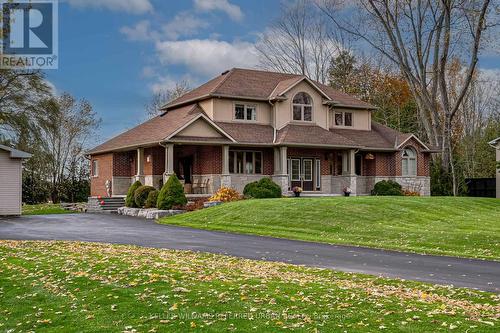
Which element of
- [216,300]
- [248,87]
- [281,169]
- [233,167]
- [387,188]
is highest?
[248,87]

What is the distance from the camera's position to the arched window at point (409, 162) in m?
40.2

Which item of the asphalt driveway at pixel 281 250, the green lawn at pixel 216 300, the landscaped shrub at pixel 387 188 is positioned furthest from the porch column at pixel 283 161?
the green lawn at pixel 216 300

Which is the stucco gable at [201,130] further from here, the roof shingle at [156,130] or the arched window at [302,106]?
the arched window at [302,106]

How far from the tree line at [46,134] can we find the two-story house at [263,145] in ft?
17.4

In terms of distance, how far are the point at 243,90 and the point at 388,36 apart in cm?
1005

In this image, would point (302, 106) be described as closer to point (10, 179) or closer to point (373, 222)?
point (373, 222)

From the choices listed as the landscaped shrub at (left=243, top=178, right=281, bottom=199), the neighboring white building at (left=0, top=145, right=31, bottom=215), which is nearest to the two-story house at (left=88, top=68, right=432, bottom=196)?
the landscaped shrub at (left=243, top=178, right=281, bottom=199)

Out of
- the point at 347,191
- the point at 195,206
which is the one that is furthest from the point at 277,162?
the point at 195,206

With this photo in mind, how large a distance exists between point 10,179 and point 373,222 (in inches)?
732

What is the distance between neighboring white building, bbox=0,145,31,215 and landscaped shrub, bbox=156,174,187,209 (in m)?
7.12

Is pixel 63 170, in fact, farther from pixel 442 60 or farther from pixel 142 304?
pixel 142 304

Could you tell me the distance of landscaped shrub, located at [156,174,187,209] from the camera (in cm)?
2905

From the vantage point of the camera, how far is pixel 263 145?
34438 mm

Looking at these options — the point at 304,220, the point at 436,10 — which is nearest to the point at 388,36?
the point at 436,10
